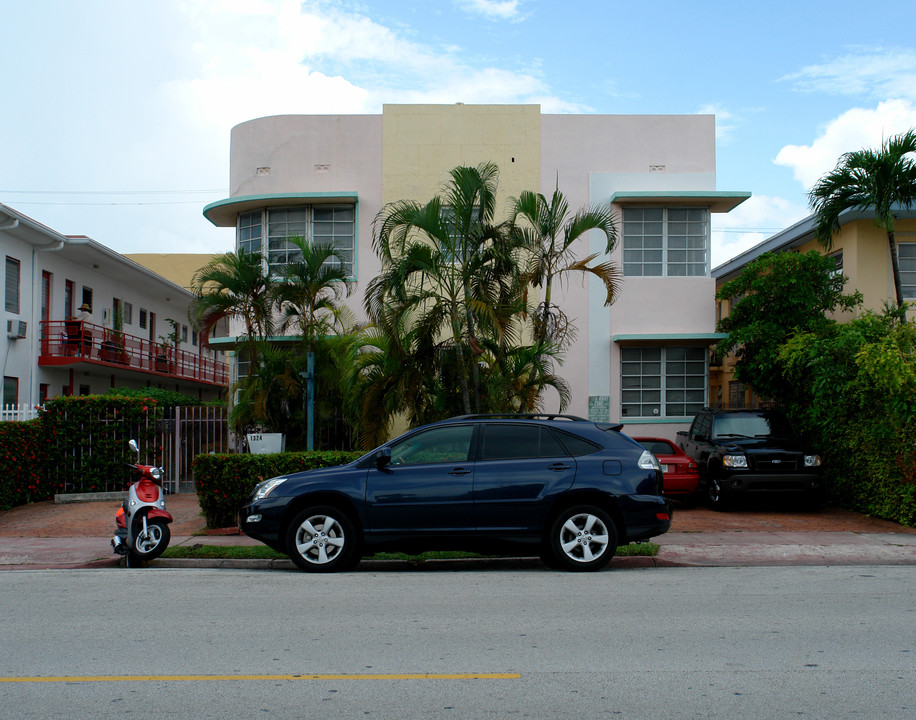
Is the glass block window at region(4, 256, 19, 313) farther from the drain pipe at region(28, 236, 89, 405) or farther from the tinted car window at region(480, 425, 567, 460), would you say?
the tinted car window at region(480, 425, 567, 460)

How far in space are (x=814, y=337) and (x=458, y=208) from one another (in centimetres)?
668

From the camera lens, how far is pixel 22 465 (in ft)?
50.0

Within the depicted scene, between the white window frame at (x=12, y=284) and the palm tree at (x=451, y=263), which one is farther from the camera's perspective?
the white window frame at (x=12, y=284)

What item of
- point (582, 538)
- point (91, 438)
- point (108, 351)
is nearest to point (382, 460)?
point (582, 538)

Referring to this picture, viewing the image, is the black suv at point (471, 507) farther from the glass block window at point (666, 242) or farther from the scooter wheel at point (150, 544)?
the glass block window at point (666, 242)

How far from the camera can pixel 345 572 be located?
9.55 meters

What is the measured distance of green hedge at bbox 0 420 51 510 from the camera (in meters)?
14.7

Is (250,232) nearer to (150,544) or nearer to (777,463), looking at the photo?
(150,544)

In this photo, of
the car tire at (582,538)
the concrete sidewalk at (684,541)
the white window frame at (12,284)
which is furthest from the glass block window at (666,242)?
the white window frame at (12,284)

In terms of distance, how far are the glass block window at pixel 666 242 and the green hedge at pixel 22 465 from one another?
12129 mm

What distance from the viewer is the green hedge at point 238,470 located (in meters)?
12.3

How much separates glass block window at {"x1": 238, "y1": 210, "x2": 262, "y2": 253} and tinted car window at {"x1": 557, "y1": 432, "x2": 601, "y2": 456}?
37.1ft

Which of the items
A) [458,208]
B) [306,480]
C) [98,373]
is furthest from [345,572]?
[98,373]

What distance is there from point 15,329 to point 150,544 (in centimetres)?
1498
